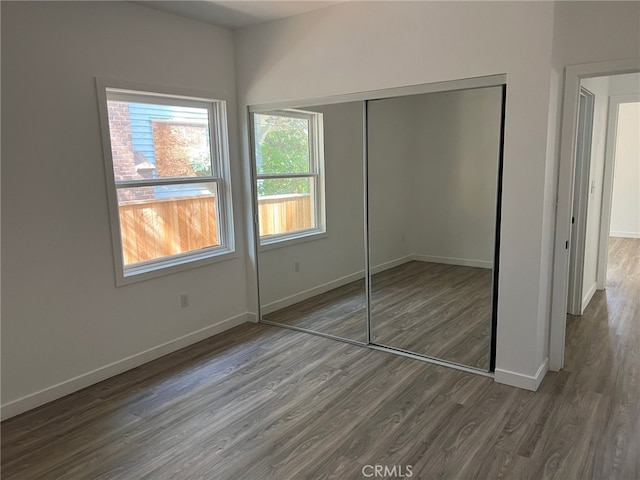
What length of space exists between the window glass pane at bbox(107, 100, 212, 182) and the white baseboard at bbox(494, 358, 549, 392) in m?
2.89

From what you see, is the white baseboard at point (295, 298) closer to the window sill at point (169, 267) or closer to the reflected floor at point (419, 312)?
the reflected floor at point (419, 312)

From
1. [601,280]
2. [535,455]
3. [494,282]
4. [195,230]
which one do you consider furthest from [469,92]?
[601,280]

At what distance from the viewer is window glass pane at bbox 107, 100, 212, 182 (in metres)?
3.26

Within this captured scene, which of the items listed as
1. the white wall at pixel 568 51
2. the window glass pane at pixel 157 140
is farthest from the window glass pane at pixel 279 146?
the white wall at pixel 568 51

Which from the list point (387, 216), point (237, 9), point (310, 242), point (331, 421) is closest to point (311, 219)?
point (310, 242)

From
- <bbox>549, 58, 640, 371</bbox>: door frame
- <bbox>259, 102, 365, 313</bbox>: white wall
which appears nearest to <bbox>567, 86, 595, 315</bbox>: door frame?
<bbox>549, 58, 640, 371</bbox>: door frame

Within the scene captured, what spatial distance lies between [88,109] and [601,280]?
17.4 feet

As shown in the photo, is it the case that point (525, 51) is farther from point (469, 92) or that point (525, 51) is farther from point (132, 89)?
point (132, 89)

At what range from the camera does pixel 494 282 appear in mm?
3031

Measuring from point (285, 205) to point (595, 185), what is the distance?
313 centimetres

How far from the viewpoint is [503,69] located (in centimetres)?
273

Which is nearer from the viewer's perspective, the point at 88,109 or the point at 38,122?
the point at 38,122

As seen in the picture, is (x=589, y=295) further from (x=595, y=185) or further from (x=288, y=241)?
(x=288, y=241)

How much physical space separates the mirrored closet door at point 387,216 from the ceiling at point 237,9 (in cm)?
71
